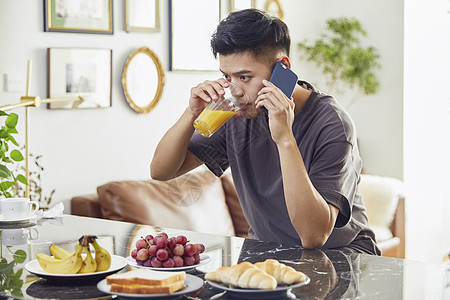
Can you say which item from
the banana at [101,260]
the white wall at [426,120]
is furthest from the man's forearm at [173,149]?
the white wall at [426,120]

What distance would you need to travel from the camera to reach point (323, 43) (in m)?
5.17

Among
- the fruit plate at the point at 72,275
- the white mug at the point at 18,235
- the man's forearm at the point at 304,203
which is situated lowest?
the white mug at the point at 18,235

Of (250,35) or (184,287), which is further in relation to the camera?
(250,35)

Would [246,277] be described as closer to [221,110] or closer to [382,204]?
[221,110]

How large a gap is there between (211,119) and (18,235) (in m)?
0.67

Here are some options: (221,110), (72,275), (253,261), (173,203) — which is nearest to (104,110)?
(173,203)

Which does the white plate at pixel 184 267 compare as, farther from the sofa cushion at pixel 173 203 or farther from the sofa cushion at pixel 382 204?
the sofa cushion at pixel 382 204

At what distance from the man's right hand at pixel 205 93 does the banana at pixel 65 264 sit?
66 cm

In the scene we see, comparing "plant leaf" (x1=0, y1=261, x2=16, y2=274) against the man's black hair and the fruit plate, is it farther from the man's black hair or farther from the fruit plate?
the man's black hair

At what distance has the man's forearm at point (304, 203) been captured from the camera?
5.77ft

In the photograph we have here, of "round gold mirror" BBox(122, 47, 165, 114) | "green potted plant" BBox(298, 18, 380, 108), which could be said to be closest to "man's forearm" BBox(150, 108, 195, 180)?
"round gold mirror" BBox(122, 47, 165, 114)

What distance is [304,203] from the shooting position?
1.76 metres

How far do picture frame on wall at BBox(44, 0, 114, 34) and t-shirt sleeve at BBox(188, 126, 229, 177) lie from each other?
4.49 ft

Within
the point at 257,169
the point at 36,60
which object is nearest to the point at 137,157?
the point at 36,60
